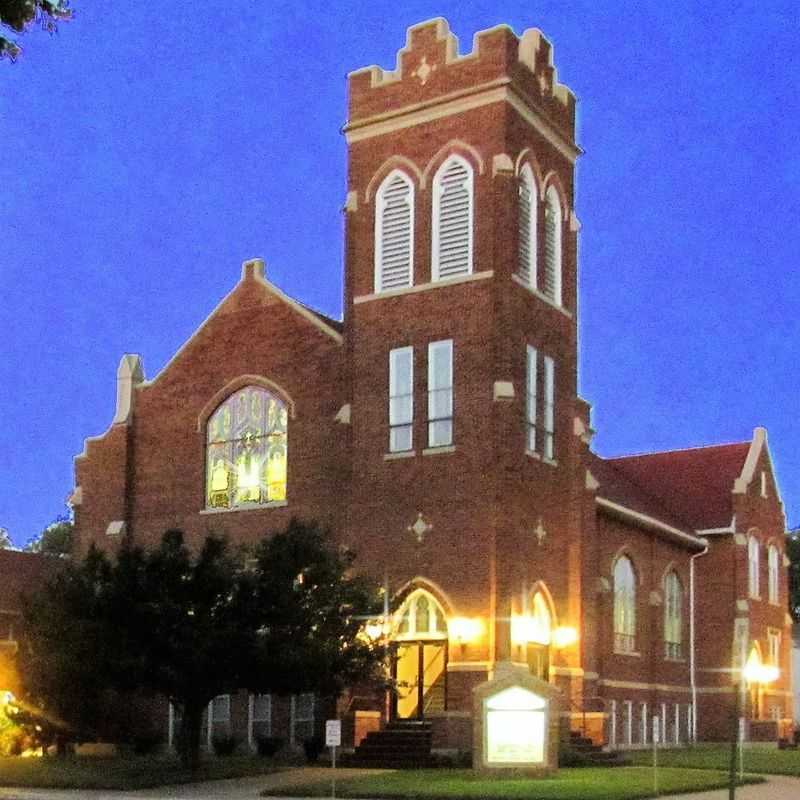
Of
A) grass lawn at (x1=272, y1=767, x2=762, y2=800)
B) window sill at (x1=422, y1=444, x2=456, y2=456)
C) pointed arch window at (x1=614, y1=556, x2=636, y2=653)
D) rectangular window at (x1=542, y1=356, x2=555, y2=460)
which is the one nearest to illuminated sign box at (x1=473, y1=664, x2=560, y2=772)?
grass lawn at (x1=272, y1=767, x2=762, y2=800)

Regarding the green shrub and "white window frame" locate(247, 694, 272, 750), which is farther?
"white window frame" locate(247, 694, 272, 750)

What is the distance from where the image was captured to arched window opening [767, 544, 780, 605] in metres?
53.1

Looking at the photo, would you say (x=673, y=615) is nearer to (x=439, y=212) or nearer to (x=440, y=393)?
(x=440, y=393)

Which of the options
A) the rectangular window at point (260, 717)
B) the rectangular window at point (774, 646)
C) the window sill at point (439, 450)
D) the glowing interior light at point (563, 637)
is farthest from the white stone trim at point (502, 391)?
the rectangular window at point (774, 646)

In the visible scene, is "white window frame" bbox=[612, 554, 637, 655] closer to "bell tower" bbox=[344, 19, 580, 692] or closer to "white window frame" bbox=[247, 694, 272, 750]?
"bell tower" bbox=[344, 19, 580, 692]

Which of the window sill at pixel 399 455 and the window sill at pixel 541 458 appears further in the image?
the window sill at pixel 541 458

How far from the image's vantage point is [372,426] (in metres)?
37.7

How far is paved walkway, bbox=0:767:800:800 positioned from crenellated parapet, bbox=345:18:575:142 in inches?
691

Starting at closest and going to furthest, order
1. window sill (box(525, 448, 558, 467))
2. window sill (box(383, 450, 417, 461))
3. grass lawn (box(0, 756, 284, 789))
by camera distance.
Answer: grass lawn (box(0, 756, 284, 789)) → window sill (box(383, 450, 417, 461)) → window sill (box(525, 448, 558, 467))

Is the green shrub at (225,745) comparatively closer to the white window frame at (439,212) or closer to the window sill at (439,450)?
the window sill at (439,450)

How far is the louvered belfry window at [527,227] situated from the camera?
3803cm

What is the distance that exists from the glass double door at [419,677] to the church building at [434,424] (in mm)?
69

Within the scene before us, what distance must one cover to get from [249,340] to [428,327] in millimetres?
6462

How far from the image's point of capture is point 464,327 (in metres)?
36.7
